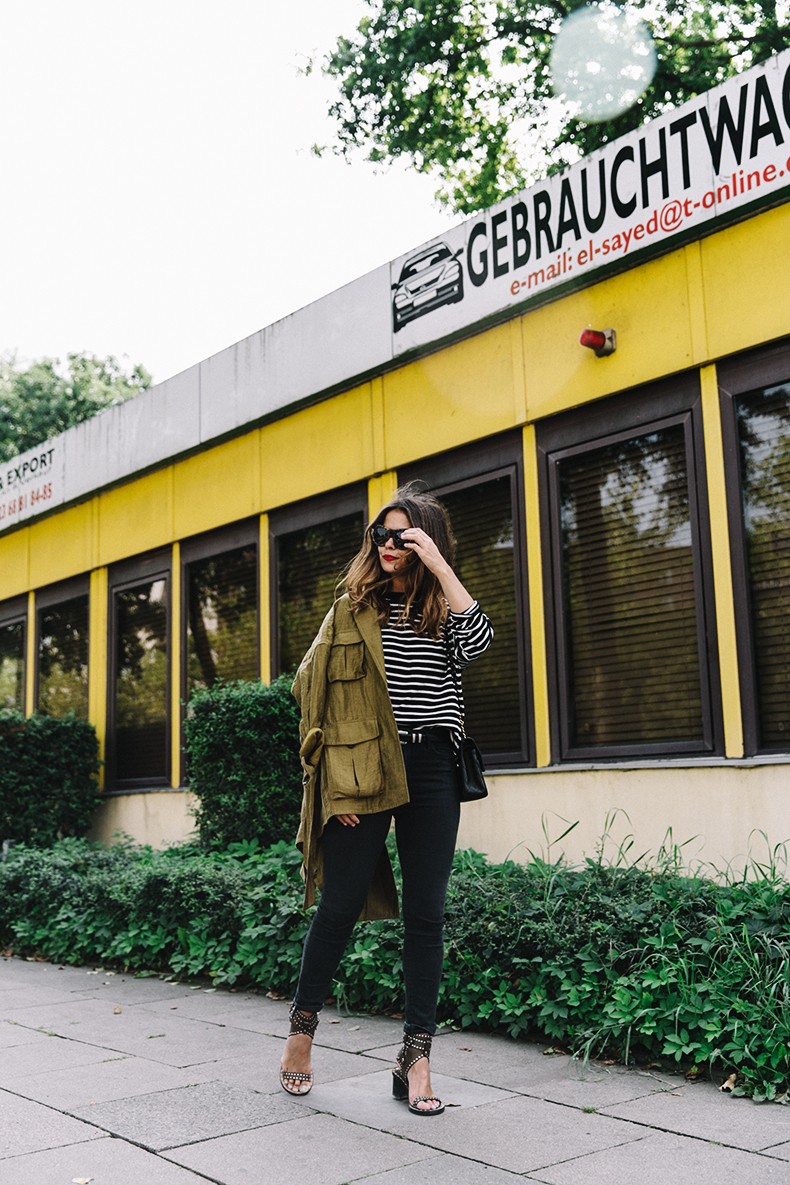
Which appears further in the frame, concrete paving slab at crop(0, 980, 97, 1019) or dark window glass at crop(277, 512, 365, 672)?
dark window glass at crop(277, 512, 365, 672)

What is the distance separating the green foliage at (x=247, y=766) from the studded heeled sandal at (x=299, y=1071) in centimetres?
409

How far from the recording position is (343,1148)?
12.0ft

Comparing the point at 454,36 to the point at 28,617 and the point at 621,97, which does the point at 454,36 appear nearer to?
the point at 621,97

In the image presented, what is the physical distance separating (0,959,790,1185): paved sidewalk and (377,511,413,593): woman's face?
5.73 ft

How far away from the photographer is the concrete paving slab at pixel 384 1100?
3.91m

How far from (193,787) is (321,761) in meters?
4.89

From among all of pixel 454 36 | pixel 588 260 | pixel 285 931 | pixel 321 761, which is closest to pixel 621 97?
pixel 454 36

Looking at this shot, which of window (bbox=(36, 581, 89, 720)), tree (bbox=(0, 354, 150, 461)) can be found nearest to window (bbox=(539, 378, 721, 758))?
window (bbox=(36, 581, 89, 720))

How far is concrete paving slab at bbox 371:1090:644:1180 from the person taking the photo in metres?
3.58

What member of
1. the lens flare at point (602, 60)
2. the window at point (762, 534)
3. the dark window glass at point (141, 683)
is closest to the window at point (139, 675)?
the dark window glass at point (141, 683)

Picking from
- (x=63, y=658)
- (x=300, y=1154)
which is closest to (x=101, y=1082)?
(x=300, y=1154)

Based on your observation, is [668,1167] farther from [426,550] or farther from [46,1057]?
[46,1057]

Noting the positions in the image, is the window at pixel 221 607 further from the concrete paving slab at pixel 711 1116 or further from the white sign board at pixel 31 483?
the concrete paving slab at pixel 711 1116

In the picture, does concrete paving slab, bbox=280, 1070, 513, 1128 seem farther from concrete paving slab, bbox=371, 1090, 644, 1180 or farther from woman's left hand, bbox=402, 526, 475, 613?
woman's left hand, bbox=402, 526, 475, 613
